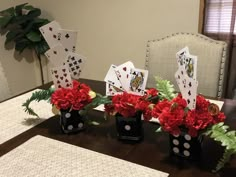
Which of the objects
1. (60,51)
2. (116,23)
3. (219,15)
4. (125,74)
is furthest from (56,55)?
(116,23)

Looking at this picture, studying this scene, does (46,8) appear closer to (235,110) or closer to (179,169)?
(235,110)

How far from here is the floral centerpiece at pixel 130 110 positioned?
1030 millimetres

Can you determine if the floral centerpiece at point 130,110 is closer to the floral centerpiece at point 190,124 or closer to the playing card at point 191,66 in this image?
the floral centerpiece at point 190,124

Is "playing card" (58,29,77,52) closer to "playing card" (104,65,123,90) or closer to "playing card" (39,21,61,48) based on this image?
"playing card" (39,21,61,48)

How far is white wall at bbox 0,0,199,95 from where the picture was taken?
98.4 inches

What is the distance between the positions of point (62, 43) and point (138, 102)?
0.40m

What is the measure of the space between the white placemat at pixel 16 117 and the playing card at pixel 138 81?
1.56 feet

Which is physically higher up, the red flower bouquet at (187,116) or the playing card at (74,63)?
the playing card at (74,63)

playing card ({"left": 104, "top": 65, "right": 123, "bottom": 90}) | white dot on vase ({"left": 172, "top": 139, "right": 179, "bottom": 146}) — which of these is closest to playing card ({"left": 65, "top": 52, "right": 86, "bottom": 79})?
playing card ({"left": 104, "top": 65, "right": 123, "bottom": 90})

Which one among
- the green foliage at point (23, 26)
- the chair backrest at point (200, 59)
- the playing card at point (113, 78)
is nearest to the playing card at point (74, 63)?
the playing card at point (113, 78)

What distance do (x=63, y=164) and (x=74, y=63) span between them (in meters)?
0.44

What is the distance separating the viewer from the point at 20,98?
159cm

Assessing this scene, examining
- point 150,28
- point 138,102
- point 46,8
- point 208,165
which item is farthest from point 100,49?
point 208,165

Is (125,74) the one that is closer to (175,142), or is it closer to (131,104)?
(131,104)
